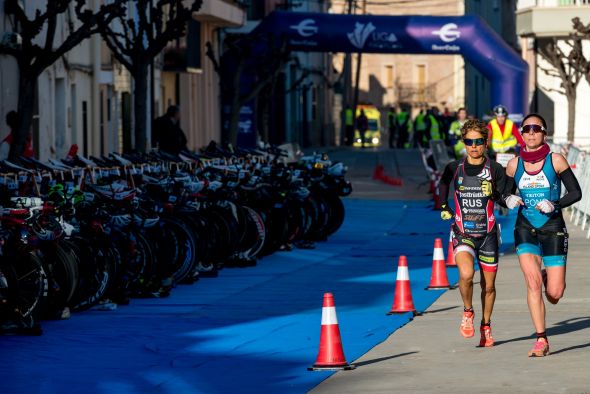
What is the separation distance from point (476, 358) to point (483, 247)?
103 cm

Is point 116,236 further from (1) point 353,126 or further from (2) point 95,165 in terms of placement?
(1) point 353,126

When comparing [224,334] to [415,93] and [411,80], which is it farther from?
[411,80]

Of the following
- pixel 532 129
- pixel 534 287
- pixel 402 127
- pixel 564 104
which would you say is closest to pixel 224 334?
pixel 534 287

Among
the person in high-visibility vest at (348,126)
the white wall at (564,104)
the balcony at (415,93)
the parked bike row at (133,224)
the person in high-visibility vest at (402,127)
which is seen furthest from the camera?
the balcony at (415,93)

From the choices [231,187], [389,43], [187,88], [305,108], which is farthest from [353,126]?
[231,187]

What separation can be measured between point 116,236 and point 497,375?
219 inches

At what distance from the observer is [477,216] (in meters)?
12.7

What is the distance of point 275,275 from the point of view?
63.6ft

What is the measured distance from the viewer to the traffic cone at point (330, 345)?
11.6m

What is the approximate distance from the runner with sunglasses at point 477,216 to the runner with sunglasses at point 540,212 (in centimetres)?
37

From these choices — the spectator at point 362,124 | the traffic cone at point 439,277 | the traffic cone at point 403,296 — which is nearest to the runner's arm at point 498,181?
the traffic cone at point 403,296

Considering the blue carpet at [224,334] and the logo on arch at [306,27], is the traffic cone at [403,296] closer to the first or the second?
the blue carpet at [224,334]

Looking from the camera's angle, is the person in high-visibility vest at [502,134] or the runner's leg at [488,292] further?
the person in high-visibility vest at [502,134]

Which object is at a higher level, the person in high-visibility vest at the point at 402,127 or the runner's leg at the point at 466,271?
the runner's leg at the point at 466,271
